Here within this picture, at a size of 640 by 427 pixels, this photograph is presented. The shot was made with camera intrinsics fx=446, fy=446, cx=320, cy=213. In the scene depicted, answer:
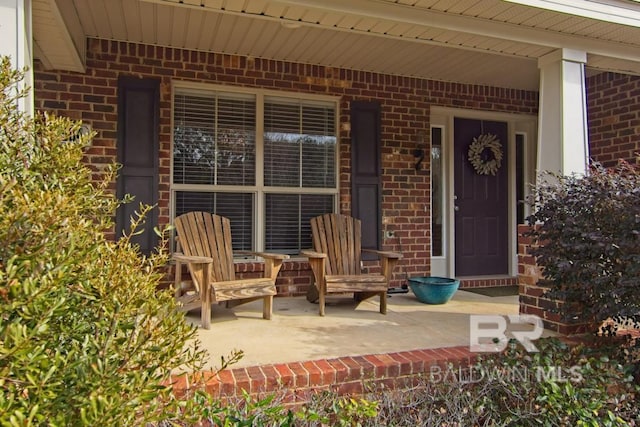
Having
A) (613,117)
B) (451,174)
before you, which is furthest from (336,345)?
(613,117)

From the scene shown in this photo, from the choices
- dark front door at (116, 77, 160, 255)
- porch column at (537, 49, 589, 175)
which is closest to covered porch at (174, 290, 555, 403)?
dark front door at (116, 77, 160, 255)

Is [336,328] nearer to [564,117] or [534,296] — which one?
[534,296]

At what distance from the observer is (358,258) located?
13.0 ft

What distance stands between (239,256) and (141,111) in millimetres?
1569

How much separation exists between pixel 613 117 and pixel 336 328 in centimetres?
374

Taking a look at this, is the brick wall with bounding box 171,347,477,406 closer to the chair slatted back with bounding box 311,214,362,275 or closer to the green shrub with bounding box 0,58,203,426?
the green shrub with bounding box 0,58,203,426

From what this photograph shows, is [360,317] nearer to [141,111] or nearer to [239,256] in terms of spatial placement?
[239,256]

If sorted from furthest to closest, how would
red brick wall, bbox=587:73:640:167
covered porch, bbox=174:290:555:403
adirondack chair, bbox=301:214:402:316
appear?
red brick wall, bbox=587:73:640:167
adirondack chair, bbox=301:214:402:316
covered porch, bbox=174:290:555:403

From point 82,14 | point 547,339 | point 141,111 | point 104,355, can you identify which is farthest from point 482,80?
point 104,355

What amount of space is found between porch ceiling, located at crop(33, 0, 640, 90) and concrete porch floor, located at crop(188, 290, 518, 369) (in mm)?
1975

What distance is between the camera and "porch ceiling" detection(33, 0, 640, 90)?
2717mm

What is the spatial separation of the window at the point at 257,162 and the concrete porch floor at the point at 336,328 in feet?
2.56

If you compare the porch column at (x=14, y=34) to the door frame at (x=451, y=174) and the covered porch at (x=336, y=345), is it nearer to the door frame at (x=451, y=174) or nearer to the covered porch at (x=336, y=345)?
the covered porch at (x=336, y=345)

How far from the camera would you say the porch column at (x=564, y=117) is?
304 cm
